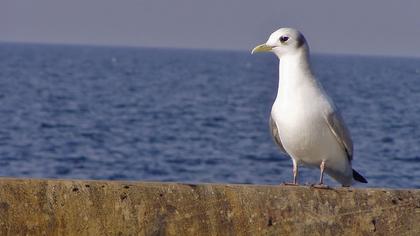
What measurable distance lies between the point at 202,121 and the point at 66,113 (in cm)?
485

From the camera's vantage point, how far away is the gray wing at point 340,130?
22.8ft

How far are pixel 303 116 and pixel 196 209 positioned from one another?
1768 mm

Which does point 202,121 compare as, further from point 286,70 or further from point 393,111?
point 286,70

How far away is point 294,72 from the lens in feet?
22.1

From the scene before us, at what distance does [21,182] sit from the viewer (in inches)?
198

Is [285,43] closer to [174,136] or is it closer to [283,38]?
[283,38]

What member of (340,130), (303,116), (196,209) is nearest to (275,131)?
(340,130)

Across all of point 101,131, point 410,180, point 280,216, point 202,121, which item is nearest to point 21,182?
point 280,216

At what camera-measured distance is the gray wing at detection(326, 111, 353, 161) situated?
694 cm

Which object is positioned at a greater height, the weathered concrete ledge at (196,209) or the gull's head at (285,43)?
the gull's head at (285,43)

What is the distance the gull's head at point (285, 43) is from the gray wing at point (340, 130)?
450 mm

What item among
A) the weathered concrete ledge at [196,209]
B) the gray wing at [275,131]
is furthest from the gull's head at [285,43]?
the weathered concrete ledge at [196,209]

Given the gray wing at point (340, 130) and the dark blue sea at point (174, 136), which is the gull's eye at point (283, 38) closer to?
the gray wing at point (340, 130)

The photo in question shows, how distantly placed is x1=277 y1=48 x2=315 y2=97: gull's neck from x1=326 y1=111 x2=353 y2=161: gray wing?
1.00ft
